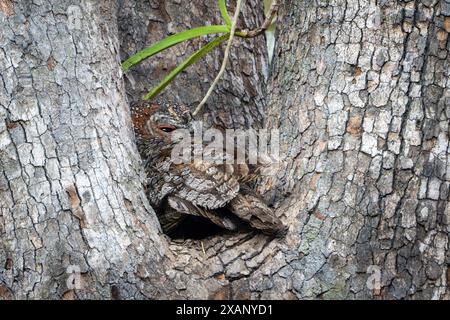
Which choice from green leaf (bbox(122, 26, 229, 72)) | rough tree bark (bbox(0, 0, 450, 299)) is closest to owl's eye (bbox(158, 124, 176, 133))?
green leaf (bbox(122, 26, 229, 72))

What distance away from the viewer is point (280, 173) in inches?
104

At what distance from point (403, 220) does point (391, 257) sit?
14cm

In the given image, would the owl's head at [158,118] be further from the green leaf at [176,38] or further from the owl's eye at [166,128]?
the green leaf at [176,38]

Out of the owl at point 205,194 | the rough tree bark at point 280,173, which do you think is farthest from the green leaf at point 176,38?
the owl at point 205,194

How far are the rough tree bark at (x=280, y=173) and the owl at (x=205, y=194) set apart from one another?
0.29 feet

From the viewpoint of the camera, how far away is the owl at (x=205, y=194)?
2529mm

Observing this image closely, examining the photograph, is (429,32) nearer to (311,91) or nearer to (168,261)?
(311,91)

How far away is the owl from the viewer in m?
2.53

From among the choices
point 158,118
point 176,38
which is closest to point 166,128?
point 158,118

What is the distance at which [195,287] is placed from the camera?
2.37 meters

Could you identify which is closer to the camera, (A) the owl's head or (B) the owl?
(B) the owl

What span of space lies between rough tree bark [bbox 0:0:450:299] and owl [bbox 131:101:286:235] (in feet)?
0.29

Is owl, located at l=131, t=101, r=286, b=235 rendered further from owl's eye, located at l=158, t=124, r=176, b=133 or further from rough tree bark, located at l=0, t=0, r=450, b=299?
owl's eye, located at l=158, t=124, r=176, b=133

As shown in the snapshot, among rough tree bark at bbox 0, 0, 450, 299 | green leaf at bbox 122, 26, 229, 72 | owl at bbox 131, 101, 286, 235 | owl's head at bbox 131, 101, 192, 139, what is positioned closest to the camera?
rough tree bark at bbox 0, 0, 450, 299
